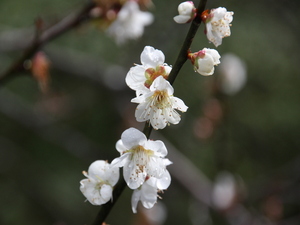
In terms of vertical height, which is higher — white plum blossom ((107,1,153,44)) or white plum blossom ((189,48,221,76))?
white plum blossom ((189,48,221,76))

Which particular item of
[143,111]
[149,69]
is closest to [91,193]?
[143,111]

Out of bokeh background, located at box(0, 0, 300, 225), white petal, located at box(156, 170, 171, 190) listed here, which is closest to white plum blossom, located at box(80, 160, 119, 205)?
white petal, located at box(156, 170, 171, 190)

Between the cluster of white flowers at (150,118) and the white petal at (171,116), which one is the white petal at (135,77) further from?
the white petal at (171,116)

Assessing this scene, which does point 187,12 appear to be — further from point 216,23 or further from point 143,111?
point 143,111

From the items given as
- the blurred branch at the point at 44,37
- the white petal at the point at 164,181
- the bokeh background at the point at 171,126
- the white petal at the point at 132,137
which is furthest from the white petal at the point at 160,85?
the bokeh background at the point at 171,126

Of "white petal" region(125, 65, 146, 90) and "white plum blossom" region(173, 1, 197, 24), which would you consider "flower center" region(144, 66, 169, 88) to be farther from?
"white plum blossom" region(173, 1, 197, 24)

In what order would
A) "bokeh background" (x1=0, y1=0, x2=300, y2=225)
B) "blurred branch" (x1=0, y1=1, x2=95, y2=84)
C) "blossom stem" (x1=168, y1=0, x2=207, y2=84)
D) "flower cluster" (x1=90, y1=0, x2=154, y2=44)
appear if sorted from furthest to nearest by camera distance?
"bokeh background" (x1=0, y1=0, x2=300, y2=225) → "flower cluster" (x1=90, y1=0, x2=154, y2=44) → "blurred branch" (x1=0, y1=1, x2=95, y2=84) → "blossom stem" (x1=168, y1=0, x2=207, y2=84)
